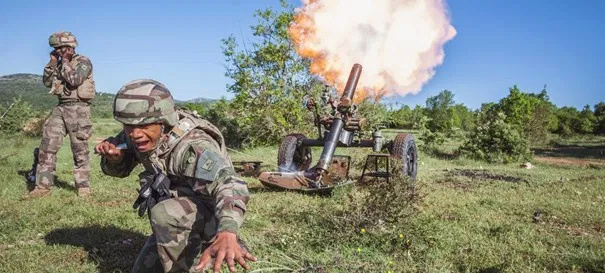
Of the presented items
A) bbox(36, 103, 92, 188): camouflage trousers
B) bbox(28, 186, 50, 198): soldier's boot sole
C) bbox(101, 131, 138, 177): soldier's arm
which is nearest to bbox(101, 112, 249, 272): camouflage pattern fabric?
bbox(101, 131, 138, 177): soldier's arm

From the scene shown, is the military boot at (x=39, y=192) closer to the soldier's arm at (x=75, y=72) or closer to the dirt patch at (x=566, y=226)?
the soldier's arm at (x=75, y=72)

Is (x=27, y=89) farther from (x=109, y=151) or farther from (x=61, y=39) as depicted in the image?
(x=109, y=151)

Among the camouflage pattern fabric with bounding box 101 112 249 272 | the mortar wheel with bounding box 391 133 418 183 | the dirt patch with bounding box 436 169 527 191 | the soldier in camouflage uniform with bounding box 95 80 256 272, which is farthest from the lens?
the dirt patch with bounding box 436 169 527 191

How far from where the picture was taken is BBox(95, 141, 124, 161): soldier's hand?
3568 millimetres

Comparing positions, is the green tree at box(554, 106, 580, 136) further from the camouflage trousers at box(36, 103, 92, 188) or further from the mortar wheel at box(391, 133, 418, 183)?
the camouflage trousers at box(36, 103, 92, 188)

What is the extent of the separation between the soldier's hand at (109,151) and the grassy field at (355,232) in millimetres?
1024

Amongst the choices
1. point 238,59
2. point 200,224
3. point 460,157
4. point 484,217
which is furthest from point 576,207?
point 238,59

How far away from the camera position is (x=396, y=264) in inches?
155

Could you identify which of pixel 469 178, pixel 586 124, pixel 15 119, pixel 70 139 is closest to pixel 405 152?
pixel 469 178

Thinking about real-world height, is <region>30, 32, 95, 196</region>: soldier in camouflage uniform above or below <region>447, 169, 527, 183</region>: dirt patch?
above

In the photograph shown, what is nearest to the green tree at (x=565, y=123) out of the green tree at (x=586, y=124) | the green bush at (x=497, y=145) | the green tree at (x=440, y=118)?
the green tree at (x=586, y=124)

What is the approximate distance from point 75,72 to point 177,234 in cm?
510

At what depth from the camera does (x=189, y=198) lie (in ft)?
11.1

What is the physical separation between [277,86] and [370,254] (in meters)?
13.2
